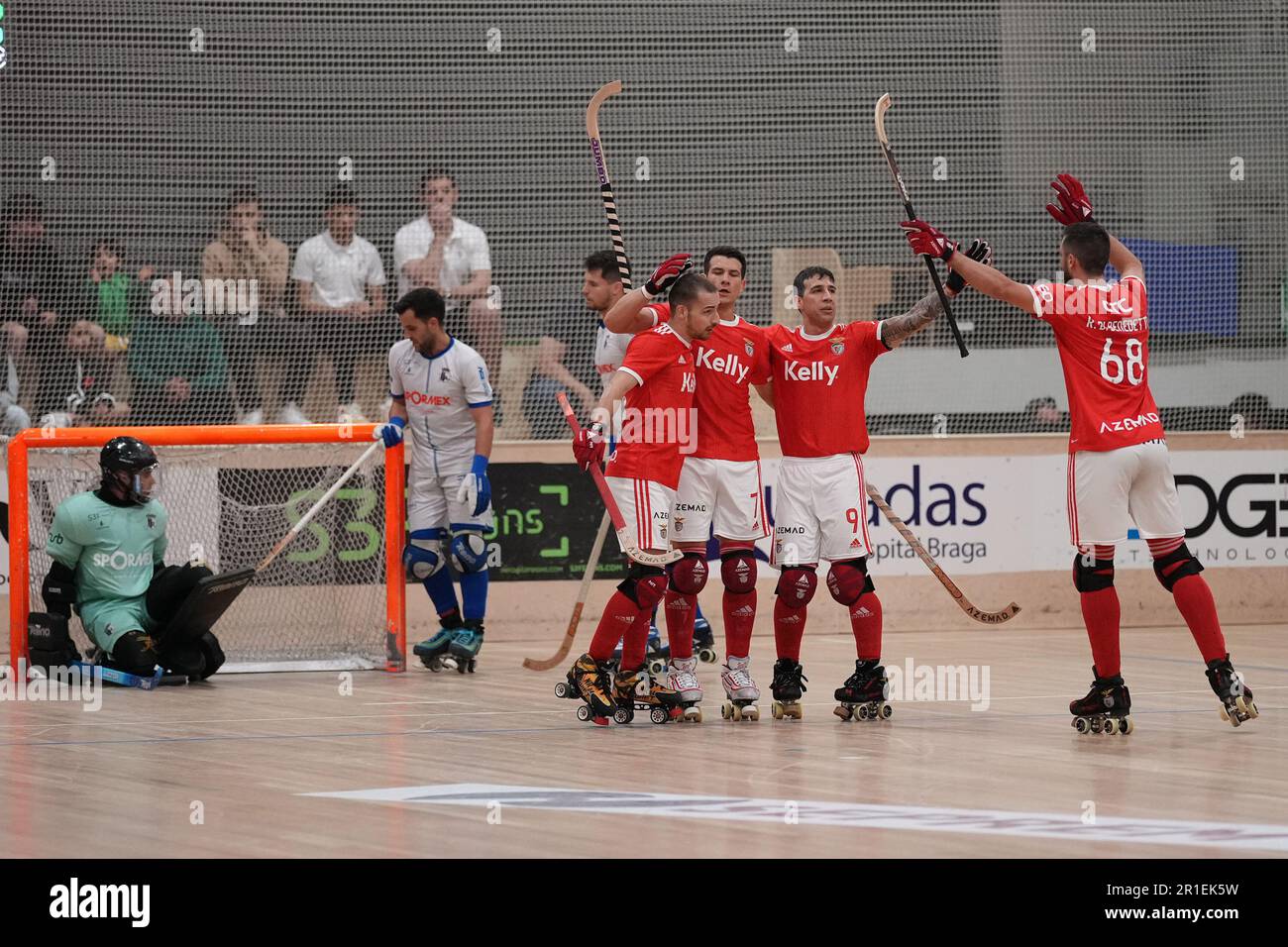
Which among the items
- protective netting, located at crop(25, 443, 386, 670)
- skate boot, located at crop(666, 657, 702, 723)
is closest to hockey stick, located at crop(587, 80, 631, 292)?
skate boot, located at crop(666, 657, 702, 723)

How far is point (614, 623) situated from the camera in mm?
6332

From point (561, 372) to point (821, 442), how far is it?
422 cm

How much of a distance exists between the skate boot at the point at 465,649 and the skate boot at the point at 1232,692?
353cm

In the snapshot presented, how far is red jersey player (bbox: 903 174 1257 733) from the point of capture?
6.06m

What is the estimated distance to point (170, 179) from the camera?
10383 millimetres

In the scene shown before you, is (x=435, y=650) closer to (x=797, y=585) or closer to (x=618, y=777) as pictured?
(x=797, y=585)

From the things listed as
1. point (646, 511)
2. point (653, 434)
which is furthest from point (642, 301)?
point (646, 511)

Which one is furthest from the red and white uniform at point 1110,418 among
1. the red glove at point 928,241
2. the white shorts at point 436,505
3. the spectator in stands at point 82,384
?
the spectator in stands at point 82,384

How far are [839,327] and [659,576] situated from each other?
1.15 meters

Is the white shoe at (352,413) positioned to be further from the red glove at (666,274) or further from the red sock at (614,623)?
the red glove at (666,274)

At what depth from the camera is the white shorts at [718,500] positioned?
643 cm

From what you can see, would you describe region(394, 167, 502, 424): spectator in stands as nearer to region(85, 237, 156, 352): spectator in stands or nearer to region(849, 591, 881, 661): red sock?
region(85, 237, 156, 352): spectator in stands

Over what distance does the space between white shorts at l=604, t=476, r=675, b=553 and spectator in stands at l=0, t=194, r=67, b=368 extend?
15.8 feet
